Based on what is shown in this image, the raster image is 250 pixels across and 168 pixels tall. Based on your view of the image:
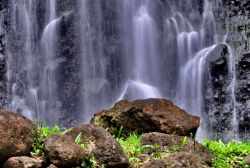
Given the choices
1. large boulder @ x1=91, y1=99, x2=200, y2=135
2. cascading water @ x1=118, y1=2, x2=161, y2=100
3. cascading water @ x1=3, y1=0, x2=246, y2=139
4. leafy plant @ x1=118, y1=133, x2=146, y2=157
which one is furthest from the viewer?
cascading water @ x1=3, y1=0, x2=246, y2=139

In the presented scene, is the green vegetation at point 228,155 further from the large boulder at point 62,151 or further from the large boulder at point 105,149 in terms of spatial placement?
the large boulder at point 62,151

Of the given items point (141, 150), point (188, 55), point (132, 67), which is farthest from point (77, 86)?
point (141, 150)

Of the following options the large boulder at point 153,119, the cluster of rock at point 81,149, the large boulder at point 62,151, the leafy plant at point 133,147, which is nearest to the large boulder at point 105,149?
the cluster of rock at point 81,149

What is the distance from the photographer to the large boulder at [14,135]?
586cm

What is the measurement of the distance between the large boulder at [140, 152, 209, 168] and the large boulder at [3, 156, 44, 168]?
1522 millimetres

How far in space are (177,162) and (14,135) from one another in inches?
89.8

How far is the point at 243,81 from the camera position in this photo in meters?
16.9

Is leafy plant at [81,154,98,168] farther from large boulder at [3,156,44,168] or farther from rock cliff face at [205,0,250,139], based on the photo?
rock cliff face at [205,0,250,139]

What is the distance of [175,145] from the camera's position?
7.32 meters

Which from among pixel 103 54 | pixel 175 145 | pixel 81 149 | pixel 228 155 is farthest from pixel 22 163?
pixel 103 54

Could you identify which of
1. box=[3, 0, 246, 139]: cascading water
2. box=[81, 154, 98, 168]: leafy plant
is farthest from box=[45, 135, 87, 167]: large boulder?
box=[3, 0, 246, 139]: cascading water

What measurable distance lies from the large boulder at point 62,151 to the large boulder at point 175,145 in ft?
5.00

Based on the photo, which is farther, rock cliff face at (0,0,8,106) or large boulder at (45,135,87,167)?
rock cliff face at (0,0,8,106)

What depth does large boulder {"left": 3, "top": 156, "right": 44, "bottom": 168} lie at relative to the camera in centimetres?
583
